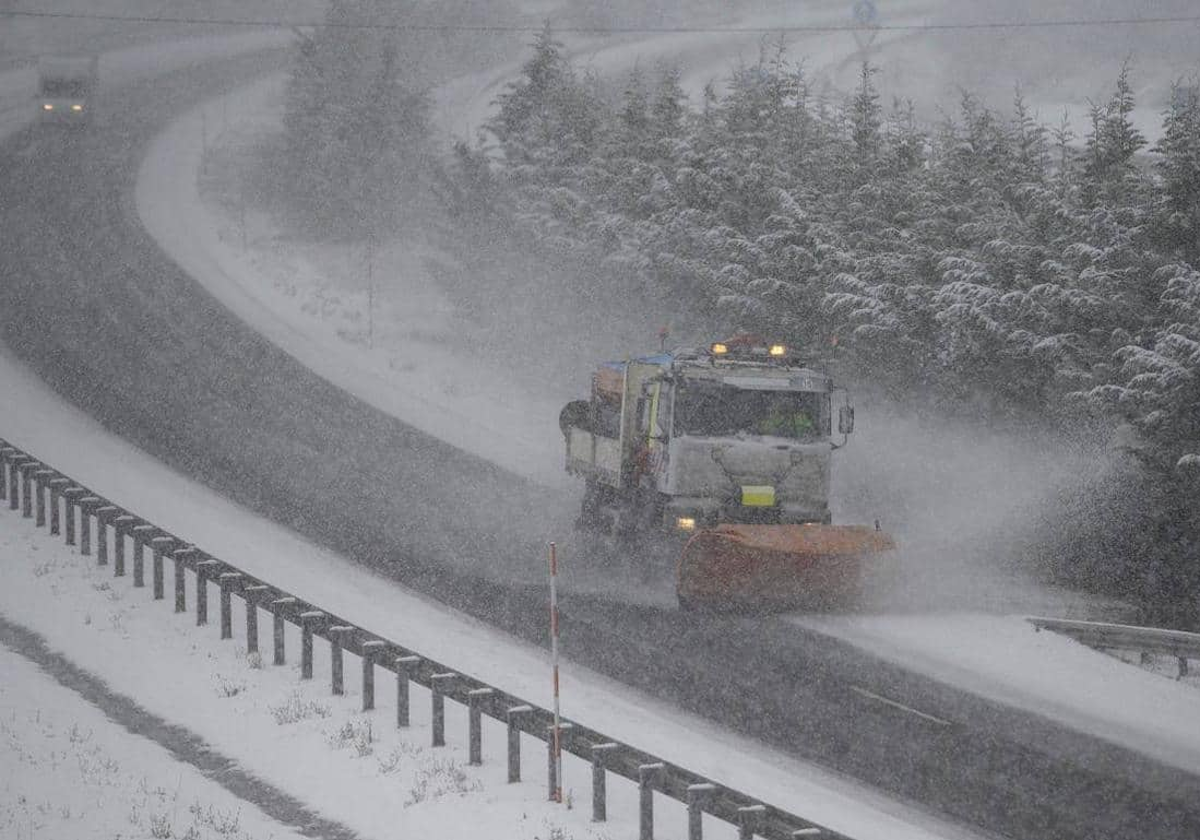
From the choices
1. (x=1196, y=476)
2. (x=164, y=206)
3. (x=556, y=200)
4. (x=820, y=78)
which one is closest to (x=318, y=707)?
(x=1196, y=476)

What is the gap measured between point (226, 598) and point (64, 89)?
4760 cm

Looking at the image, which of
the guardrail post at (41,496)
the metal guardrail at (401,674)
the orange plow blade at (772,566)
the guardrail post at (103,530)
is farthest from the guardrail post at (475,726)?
the guardrail post at (41,496)

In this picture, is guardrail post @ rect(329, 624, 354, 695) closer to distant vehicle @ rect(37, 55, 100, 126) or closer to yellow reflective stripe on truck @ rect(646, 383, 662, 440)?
yellow reflective stripe on truck @ rect(646, 383, 662, 440)

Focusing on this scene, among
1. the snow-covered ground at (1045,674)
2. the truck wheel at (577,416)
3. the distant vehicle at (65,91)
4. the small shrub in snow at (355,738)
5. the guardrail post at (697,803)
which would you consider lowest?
the snow-covered ground at (1045,674)

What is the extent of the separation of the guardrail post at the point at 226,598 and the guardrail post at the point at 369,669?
2602 millimetres

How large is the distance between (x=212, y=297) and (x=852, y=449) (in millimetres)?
17873

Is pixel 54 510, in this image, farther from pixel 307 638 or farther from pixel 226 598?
pixel 307 638

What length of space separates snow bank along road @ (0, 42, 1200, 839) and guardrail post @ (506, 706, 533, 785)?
2605 millimetres

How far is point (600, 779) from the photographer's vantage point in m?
9.99

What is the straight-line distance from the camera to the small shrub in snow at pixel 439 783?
410 inches

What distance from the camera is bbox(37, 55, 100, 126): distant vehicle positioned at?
5650 cm

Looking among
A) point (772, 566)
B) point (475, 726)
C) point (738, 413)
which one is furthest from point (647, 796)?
point (738, 413)

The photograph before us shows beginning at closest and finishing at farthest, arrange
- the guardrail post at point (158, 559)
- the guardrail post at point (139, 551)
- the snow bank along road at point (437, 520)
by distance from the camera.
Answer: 1. the snow bank along road at point (437, 520)
2. the guardrail post at point (158, 559)
3. the guardrail post at point (139, 551)

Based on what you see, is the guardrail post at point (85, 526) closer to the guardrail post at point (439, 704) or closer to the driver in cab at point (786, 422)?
the guardrail post at point (439, 704)
